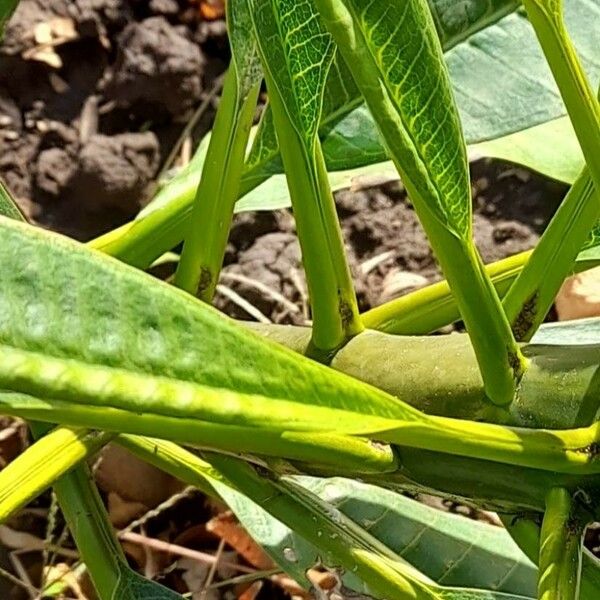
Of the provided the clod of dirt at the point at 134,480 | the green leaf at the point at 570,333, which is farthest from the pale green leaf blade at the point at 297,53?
the clod of dirt at the point at 134,480

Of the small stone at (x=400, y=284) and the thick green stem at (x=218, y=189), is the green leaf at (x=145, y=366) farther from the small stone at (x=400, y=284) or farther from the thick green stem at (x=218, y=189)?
the small stone at (x=400, y=284)

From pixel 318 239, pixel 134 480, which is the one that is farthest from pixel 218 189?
pixel 134 480

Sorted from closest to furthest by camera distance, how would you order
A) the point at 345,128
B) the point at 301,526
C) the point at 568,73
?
the point at 568,73, the point at 301,526, the point at 345,128

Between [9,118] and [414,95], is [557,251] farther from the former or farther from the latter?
[9,118]

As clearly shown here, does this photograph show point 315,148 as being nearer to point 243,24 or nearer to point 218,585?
point 243,24

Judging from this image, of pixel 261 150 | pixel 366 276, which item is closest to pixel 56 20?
pixel 366 276

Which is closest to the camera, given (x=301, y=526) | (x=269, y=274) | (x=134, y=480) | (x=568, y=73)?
(x=568, y=73)
